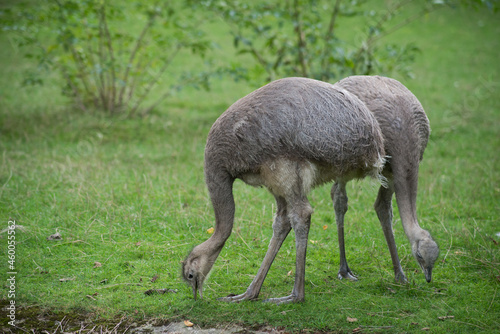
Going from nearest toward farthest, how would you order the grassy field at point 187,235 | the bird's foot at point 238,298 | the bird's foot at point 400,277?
the grassy field at point 187,235 → the bird's foot at point 238,298 → the bird's foot at point 400,277

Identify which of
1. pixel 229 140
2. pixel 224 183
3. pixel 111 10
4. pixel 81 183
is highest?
pixel 111 10

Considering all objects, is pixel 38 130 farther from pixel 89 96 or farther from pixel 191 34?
pixel 191 34

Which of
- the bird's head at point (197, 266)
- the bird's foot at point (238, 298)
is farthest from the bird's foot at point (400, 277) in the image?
the bird's head at point (197, 266)

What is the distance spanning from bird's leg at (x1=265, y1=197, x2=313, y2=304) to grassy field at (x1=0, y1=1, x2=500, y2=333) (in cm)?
14

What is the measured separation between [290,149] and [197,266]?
4.43ft

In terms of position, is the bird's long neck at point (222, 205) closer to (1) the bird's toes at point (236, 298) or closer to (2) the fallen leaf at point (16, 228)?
(1) the bird's toes at point (236, 298)

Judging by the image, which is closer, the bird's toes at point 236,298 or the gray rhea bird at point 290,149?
the gray rhea bird at point 290,149

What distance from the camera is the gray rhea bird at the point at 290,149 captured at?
458 cm

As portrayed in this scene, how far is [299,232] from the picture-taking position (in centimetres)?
479

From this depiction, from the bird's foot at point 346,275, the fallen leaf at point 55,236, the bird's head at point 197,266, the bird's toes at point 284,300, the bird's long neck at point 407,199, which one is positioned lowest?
the bird's foot at point 346,275

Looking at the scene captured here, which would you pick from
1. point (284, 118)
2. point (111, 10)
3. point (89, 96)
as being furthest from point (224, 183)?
point (89, 96)

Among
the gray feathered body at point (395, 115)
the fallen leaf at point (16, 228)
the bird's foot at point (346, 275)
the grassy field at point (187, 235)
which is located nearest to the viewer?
the grassy field at point (187, 235)

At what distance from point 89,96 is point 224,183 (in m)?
8.11

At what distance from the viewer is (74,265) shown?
220 inches
